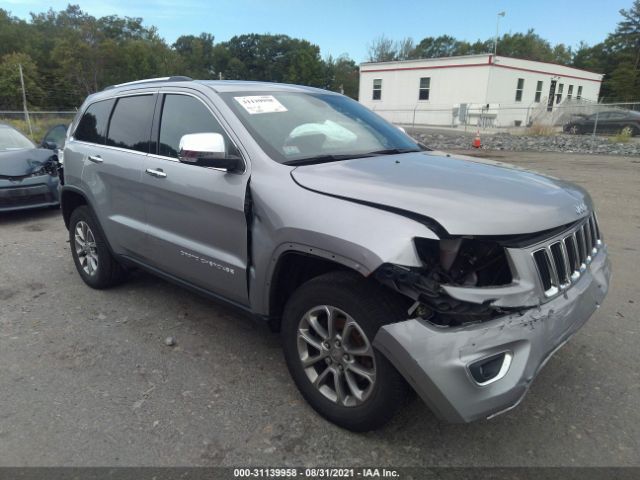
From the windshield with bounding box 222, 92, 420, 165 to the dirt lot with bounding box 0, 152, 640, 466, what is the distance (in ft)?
4.02

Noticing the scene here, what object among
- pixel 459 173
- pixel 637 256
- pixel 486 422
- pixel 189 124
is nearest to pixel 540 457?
pixel 486 422

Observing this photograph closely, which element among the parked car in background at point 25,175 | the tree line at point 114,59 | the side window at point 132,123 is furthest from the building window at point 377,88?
the side window at point 132,123

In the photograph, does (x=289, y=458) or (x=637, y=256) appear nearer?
(x=289, y=458)

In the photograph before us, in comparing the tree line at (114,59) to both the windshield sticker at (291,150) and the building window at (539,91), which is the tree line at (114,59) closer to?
the building window at (539,91)

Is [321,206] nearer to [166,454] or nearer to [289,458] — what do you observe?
[289,458]

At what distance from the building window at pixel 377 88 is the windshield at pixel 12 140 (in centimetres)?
3200

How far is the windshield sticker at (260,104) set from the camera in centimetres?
321

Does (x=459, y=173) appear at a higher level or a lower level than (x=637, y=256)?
higher

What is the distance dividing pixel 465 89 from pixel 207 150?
33466 mm

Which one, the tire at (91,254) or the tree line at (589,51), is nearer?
the tire at (91,254)

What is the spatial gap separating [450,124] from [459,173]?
106 feet

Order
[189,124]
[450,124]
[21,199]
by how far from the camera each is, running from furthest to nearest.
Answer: [450,124], [21,199], [189,124]

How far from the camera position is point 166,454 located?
2500 mm

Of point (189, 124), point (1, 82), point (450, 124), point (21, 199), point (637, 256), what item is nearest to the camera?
point (189, 124)
